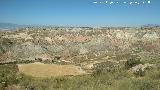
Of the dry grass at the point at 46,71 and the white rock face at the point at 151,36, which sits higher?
the white rock face at the point at 151,36

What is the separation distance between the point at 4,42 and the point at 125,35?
41.2 metres

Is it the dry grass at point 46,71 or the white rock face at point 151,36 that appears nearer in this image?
the dry grass at point 46,71

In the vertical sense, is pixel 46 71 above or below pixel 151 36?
below

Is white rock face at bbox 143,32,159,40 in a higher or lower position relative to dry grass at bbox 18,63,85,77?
higher

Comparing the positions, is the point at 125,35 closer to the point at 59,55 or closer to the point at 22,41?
the point at 59,55

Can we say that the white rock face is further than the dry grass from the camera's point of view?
Yes

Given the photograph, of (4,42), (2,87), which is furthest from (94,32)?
(2,87)

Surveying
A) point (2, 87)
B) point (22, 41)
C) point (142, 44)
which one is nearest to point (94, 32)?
point (142, 44)

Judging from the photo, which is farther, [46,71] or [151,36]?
[151,36]

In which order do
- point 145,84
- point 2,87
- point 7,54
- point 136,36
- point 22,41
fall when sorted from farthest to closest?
1. point 136,36
2. point 22,41
3. point 7,54
4. point 2,87
5. point 145,84

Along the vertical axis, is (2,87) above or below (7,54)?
above

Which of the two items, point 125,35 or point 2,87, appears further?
point 125,35

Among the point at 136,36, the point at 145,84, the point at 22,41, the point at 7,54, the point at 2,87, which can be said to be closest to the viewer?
the point at 145,84

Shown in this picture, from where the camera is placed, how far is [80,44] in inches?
3792
